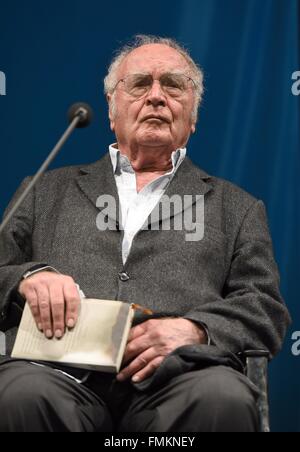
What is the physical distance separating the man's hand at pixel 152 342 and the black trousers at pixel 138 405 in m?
0.05

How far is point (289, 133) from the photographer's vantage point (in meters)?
2.20

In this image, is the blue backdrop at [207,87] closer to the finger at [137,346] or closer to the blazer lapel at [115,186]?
the blazer lapel at [115,186]

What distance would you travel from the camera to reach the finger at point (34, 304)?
1.42m

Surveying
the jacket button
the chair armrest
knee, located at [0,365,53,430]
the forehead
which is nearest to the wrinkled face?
the forehead

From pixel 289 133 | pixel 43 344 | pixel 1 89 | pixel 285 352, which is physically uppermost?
pixel 1 89

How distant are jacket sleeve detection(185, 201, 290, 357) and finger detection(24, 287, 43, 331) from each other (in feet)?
→ 1.01

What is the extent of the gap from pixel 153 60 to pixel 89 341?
0.91 metres

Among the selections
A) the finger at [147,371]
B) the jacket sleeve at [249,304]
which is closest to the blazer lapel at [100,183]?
the jacket sleeve at [249,304]

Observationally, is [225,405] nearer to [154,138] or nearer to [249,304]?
[249,304]

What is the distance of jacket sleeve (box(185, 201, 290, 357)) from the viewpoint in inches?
58.7

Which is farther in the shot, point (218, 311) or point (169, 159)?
point (169, 159)

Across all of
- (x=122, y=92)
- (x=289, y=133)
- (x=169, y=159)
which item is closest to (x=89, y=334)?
(x=169, y=159)

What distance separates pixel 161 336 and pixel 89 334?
0.14m
